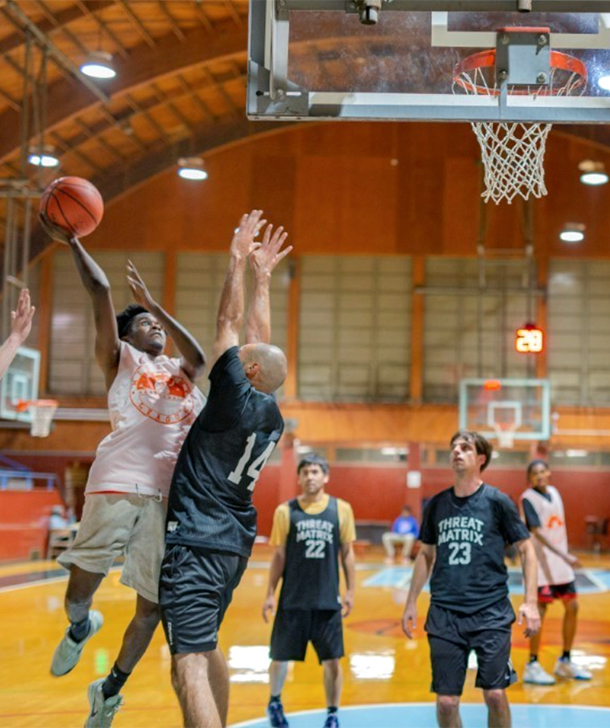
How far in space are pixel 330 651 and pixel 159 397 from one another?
7.81 ft

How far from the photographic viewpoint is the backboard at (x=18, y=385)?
20.2 meters

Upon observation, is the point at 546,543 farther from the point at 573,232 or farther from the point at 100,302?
the point at 573,232

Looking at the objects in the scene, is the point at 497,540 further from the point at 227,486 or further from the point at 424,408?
the point at 424,408

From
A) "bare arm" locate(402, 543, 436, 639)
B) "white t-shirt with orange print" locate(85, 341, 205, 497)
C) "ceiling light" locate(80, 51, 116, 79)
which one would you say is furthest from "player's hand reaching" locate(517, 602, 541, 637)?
"ceiling light" locate(80, 51, 116, 79)

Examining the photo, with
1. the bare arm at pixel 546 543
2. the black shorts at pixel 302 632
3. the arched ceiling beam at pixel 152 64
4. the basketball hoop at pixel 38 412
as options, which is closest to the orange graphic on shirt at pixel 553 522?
the bare arm at pixel 546 543

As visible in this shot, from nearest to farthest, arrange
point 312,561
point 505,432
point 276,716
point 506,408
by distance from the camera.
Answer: point 276,716 → point 312,561 → point 505,432 → point 506,408

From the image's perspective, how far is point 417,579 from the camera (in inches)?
225

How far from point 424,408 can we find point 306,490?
20.3 meters

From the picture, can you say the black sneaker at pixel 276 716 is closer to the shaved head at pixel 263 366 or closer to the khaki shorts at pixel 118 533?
the khaki shorts at pixel 118 533

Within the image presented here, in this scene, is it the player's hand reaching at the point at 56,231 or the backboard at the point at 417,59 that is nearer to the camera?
the player's hand reaching at the point at 56,231

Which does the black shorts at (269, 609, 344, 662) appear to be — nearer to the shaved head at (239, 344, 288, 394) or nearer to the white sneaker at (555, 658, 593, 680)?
the shaved head at (239, 344, 288, 394)

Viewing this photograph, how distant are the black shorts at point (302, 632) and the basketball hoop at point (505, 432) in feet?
52.0

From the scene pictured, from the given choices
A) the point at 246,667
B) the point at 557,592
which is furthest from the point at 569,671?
the point at 246,667

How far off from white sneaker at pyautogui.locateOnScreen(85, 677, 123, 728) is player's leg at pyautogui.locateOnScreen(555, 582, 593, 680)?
4.52 m
